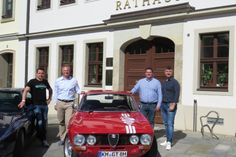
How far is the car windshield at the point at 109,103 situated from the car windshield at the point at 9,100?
1.66 metres

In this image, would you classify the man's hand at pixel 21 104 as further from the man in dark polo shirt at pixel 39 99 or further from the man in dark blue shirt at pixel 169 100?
the man in dark blue shirt at pixel 169 100

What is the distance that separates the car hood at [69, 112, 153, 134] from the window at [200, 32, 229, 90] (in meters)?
5.03

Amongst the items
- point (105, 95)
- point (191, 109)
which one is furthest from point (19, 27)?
point (105, 95)

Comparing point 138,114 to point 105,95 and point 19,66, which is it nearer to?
point 105,95

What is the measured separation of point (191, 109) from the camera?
1270cm

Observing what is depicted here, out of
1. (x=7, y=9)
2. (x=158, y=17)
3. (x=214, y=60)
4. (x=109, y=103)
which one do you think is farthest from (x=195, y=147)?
(x=7, y=9)

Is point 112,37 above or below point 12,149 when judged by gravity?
above

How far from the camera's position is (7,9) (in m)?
22.0

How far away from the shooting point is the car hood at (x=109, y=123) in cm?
713

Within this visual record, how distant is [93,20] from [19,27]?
18.4ft

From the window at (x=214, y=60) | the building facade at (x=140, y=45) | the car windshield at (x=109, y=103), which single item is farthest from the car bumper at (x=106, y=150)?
the window at (x=214, y=60)

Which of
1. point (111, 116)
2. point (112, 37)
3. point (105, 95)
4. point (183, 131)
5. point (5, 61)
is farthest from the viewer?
point (5, 61)

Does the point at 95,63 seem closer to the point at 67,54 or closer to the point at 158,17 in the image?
the point at 67,54

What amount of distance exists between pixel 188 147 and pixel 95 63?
295 inches
